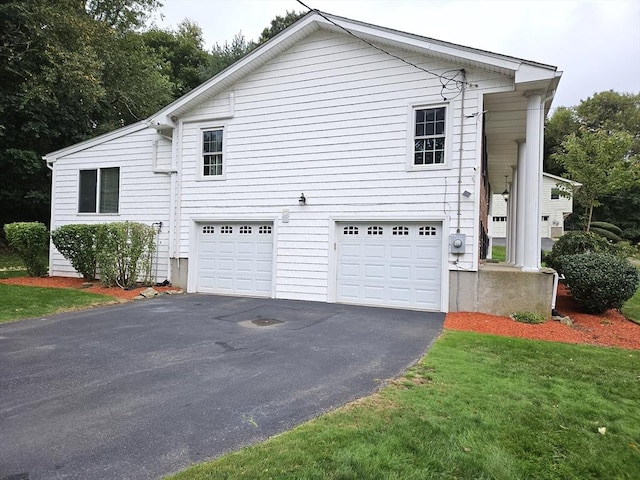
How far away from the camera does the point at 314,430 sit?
306 cm

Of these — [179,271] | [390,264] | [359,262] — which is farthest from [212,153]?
[390,264]

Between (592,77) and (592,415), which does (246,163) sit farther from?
(592,77)

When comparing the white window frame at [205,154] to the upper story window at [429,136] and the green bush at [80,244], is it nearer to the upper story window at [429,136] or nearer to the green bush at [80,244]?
the green bush at [80,244]

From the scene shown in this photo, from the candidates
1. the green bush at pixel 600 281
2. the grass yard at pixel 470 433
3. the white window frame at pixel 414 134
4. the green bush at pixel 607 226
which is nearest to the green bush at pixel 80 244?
the white window frame at pixel 414 134

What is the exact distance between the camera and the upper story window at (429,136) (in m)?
8.73

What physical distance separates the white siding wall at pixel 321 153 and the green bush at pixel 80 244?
2371 millimetres

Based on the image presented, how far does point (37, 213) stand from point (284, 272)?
63.2 feet

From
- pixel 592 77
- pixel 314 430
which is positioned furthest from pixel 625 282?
pixel 592 77

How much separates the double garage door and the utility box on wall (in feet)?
1.05

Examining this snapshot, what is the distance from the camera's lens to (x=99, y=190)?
40.8ft

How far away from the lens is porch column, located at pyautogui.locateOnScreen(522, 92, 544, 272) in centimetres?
816

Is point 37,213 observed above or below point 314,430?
above

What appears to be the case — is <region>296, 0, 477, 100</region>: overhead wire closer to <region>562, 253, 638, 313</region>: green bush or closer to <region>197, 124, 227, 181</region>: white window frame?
<region>197, 124, 227, 181</region>: white window frame

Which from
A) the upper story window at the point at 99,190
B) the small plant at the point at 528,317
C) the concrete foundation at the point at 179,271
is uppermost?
the upper story window at the point at 99,190
